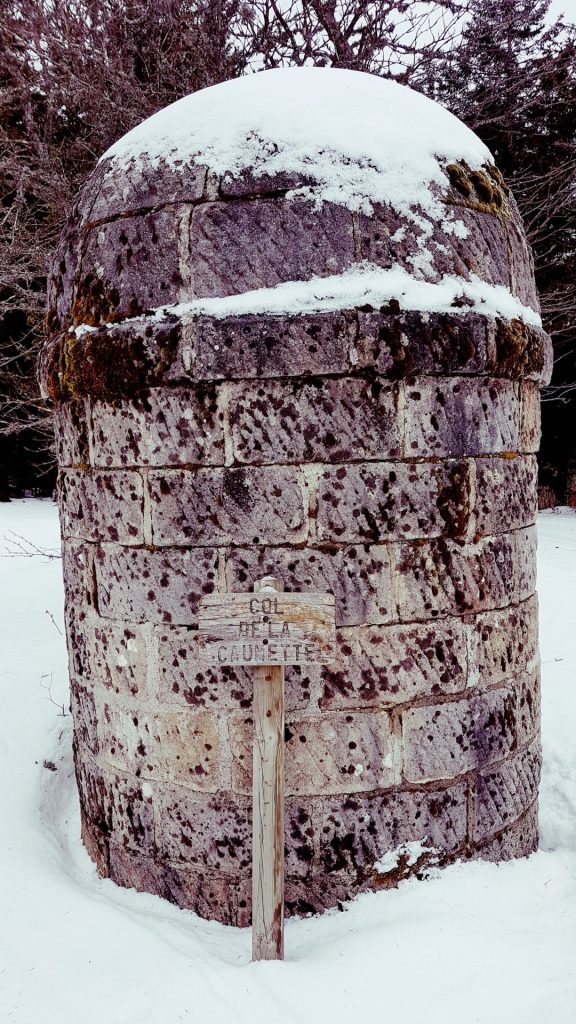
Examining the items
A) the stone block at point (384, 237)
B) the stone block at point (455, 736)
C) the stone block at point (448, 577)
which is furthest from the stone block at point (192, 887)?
the stone block at point (384, 237)

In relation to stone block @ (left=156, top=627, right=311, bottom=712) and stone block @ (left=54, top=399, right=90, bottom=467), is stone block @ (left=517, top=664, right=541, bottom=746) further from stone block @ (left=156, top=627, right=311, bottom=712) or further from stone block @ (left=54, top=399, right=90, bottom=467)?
stone block @ (left=54, top=399, right=90, bottom=467)

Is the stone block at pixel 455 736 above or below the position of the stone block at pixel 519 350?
below

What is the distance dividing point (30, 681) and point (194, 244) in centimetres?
367

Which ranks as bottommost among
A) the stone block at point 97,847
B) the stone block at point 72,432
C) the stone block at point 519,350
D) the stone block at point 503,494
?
the stone block at point 97,847

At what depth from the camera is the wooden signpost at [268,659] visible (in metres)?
2.05

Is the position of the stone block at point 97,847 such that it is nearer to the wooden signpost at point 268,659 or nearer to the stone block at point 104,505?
the wooden signpost at point 268,659

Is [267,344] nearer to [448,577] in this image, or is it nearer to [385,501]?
[385,501]

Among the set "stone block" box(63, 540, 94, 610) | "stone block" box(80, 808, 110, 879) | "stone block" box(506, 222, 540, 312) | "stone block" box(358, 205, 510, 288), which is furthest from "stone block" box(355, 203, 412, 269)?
"stone block" box(80, 808, 110, 879)

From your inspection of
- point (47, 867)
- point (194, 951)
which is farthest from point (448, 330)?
point (47, 867)

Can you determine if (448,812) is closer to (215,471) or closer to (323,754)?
(323,754)

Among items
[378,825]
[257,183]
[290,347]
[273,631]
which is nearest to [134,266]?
[257,183]

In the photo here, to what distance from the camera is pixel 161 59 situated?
6059 millimetres

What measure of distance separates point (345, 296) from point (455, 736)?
5.28ft

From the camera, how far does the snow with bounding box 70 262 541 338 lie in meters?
2.30
